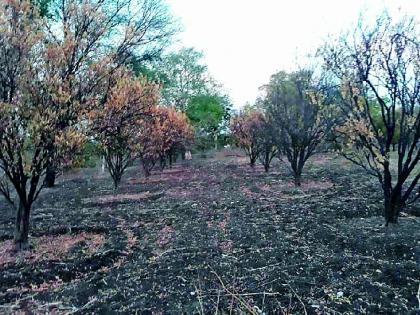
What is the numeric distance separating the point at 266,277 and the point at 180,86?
31359 mm

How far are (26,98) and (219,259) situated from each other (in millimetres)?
3346

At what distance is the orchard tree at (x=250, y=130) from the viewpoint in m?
17.3

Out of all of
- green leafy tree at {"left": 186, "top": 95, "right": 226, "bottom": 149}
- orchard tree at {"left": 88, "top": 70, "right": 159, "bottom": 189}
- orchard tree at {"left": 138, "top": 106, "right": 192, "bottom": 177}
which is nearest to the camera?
orchard tree at {"left": 88, "top": 70, "right": 159, "bottom": 189}

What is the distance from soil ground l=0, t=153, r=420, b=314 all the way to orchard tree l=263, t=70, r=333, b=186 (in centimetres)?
228

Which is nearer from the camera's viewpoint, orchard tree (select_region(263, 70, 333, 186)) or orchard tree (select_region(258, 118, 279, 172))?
orchard tree (select_region(263, 70, 333, 186))

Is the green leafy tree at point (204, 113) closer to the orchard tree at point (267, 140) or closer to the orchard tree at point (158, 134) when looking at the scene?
the orchard tree at point (158, 134)

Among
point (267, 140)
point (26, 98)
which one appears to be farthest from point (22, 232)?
point (267, 140)

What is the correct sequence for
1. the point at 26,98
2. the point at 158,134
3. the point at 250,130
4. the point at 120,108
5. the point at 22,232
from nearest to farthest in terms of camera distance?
1. the point at 26,98
2. the point at 22,232
3. the point at 120,108
4. the point at 158,134
5. the point at 250,130

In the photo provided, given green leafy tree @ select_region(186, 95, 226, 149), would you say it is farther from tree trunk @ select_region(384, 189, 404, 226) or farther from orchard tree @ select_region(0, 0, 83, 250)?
orchard tree @ select_region(0, 0, 83, 250)

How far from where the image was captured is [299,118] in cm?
1118

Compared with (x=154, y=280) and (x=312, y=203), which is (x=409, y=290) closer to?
(x=154, y=280)

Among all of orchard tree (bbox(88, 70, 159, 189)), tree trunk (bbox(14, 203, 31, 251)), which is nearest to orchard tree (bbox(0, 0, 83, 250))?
orchard tree (bbox(88, 70, 159, 189))

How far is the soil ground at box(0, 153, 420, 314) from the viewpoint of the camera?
141 inches

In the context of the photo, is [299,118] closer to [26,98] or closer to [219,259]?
[219,259]
